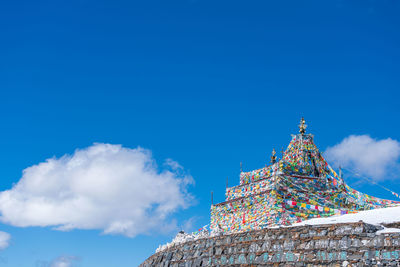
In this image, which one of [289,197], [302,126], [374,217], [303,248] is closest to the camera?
[303,248]

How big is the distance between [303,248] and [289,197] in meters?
12.2

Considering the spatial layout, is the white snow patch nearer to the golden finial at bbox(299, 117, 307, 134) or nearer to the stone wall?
the stone wall

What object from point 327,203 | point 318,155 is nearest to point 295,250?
point 327,203

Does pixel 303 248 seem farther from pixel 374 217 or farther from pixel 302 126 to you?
Result: pixel 302 126

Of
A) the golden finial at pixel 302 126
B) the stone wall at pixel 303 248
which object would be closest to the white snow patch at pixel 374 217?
the stone wall at pixel 303 248

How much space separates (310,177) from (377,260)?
52.7ft

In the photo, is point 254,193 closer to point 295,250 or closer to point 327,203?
point 327,203

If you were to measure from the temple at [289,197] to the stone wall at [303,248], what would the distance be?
279 inches

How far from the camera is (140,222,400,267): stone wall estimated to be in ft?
43.3

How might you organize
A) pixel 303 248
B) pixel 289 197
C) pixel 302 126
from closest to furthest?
pixel 303 248 → pixel 289 197 → pixel 302 126

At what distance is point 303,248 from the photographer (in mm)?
15102

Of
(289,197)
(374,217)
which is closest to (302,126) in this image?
(289,197)

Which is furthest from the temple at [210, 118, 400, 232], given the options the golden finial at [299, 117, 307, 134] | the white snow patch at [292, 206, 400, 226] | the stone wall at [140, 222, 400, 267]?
the white snow patch at [292, 206, 400, 226]

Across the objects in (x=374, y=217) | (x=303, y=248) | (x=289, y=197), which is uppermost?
(x=289, y=197)
